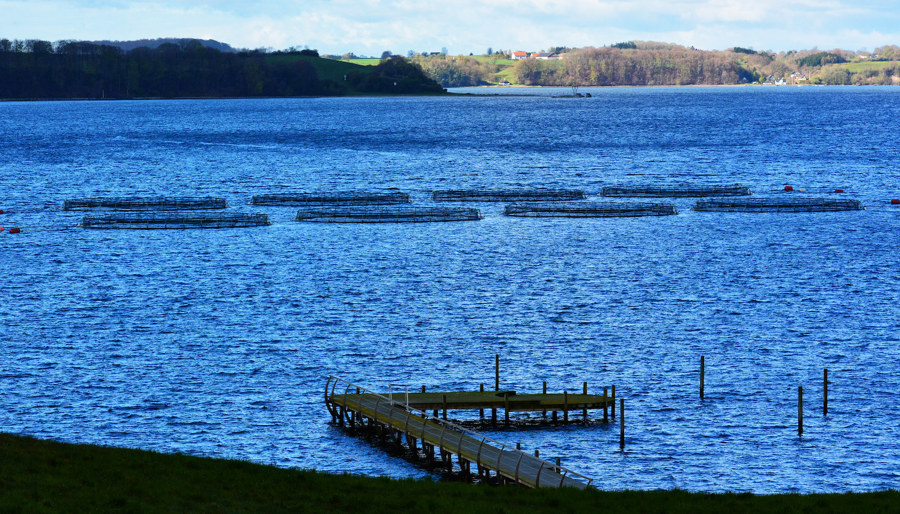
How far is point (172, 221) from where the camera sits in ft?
510

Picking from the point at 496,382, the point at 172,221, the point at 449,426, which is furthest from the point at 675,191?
the point at 449,426

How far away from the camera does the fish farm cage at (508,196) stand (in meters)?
181

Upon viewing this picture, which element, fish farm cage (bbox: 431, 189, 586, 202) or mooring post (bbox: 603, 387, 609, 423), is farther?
fish farm cage (bbox: 431, 189, 586, 202)

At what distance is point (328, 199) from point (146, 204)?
30.5 meters

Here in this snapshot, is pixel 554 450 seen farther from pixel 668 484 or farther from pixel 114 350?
pixel 114 350

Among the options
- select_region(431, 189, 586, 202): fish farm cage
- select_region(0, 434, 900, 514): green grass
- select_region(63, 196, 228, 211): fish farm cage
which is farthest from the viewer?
select_region(431, 189, 586, 202): fish farm cage

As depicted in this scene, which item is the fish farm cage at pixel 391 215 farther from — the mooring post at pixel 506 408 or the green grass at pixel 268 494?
the green grass at pixel 268 494

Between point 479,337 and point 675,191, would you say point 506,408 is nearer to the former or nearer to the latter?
point 479,337

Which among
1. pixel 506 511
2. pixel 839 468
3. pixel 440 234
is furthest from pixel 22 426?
pixel 440 234

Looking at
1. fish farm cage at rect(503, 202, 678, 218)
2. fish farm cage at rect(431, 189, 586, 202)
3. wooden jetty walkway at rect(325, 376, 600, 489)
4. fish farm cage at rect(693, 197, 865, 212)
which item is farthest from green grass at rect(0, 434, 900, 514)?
fish farm cage at rect(431, 189, 586, 202)

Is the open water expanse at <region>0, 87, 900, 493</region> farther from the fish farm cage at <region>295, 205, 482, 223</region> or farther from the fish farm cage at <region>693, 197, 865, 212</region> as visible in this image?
the fish farm cage at <region>693, 197, 865, 212</region>

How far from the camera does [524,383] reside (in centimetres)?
7625

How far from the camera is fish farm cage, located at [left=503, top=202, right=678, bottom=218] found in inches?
6457

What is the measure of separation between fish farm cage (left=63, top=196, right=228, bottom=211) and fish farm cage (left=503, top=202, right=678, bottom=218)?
5040cm
